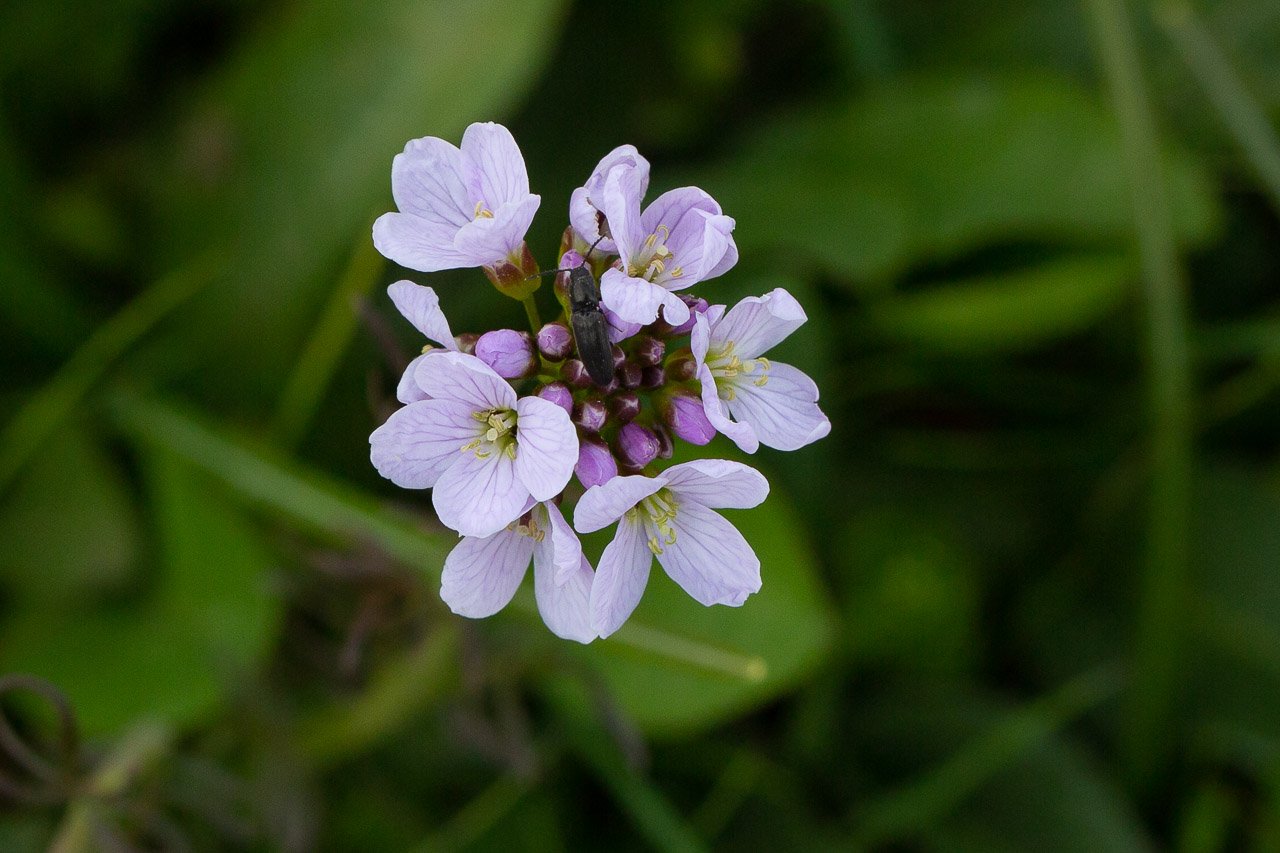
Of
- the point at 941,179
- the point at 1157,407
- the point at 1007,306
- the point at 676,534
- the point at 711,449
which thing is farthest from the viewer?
the point at 941,179

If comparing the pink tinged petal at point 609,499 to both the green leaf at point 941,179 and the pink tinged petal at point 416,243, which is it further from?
the green leaf at point 941,179

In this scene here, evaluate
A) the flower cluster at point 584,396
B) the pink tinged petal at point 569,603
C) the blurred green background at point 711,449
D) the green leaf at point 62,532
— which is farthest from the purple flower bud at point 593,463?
the green leaf at point 62,532

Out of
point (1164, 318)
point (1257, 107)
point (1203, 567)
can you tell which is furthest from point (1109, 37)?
point (1203, 567)

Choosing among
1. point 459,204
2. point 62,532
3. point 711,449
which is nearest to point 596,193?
point 459,204

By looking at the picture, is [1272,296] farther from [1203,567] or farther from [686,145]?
[686,145]

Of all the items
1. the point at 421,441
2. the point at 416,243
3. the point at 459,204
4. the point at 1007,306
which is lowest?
the point at 421,441

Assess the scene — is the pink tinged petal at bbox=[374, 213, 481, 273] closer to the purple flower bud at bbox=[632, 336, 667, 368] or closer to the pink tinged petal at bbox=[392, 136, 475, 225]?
the pink tinged petal at bbox=[392, 136, 475, 225]

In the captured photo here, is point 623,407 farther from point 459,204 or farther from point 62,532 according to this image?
point 62,532
